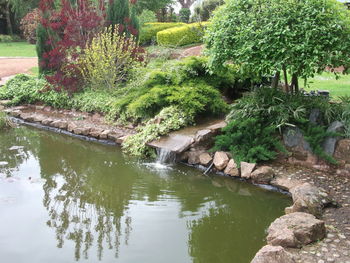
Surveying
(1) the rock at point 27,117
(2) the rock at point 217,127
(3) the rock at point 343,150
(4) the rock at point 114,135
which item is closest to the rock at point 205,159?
(2) the rock at point 217,127

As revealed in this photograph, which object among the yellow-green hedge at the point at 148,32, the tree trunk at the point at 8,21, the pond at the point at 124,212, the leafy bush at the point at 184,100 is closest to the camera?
the pond at the point at 124,212

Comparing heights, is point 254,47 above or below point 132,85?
above

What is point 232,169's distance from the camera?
5785 mm

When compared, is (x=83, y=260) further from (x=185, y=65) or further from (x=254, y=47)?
(x=185, y=65)

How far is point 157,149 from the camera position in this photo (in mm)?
6648

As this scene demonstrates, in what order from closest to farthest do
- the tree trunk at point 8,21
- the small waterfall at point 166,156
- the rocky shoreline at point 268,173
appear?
1. the rocky shoreline at point 268,173
2. the small waterfall at point 166,156
3. the tree trunk at point 8,21

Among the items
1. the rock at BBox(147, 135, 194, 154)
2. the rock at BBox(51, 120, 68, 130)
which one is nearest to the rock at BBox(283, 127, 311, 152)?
the rock at BBox(147, 135, 194, 154)

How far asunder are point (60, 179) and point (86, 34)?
5443mm

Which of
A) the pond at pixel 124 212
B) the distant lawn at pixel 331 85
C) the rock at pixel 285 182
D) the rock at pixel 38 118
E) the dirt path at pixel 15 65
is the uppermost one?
the dirt path at pixel 15 65

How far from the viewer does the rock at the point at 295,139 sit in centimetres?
570

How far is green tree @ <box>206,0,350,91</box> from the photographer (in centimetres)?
510

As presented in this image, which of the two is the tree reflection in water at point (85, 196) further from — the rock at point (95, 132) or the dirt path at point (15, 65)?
the dirt path at point (15, 65)

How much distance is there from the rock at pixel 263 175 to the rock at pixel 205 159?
838mm

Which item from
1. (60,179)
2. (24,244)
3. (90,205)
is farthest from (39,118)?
(24,244)
